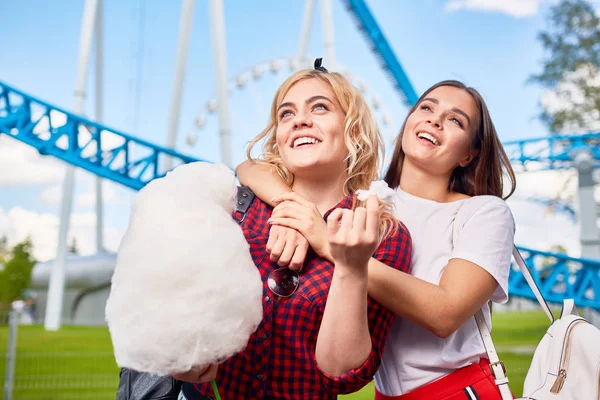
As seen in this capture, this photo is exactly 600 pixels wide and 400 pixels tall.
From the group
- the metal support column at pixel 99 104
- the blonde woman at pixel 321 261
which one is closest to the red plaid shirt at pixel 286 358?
the blonde woman at pixel 321 261

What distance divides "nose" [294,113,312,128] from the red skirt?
676mm

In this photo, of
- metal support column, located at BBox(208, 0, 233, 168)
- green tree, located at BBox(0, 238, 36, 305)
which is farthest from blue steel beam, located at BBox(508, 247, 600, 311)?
green tree, located at BBox(0, 238, 36, 305)

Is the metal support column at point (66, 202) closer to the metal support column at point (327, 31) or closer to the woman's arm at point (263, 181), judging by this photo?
the metal support column at point (327, 31)

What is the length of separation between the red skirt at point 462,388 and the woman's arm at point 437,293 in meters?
0.15

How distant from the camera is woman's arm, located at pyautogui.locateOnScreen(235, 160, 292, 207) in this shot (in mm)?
1379

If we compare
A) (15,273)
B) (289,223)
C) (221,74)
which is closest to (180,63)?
(221,74)

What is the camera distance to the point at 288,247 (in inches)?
47.3

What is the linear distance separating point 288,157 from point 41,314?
59.5ft

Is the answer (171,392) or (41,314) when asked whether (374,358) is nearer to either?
(171,392)

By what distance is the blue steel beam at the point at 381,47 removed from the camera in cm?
1034

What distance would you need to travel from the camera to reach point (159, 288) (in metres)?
0.95

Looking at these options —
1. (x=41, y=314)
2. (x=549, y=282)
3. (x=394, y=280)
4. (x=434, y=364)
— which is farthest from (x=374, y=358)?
(x=41, y=314)

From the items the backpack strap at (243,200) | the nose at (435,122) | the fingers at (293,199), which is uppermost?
the nose at (435,122)

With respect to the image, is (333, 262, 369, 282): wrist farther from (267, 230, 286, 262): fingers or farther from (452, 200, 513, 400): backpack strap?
(452, 200, 513, 400): backpack strap
